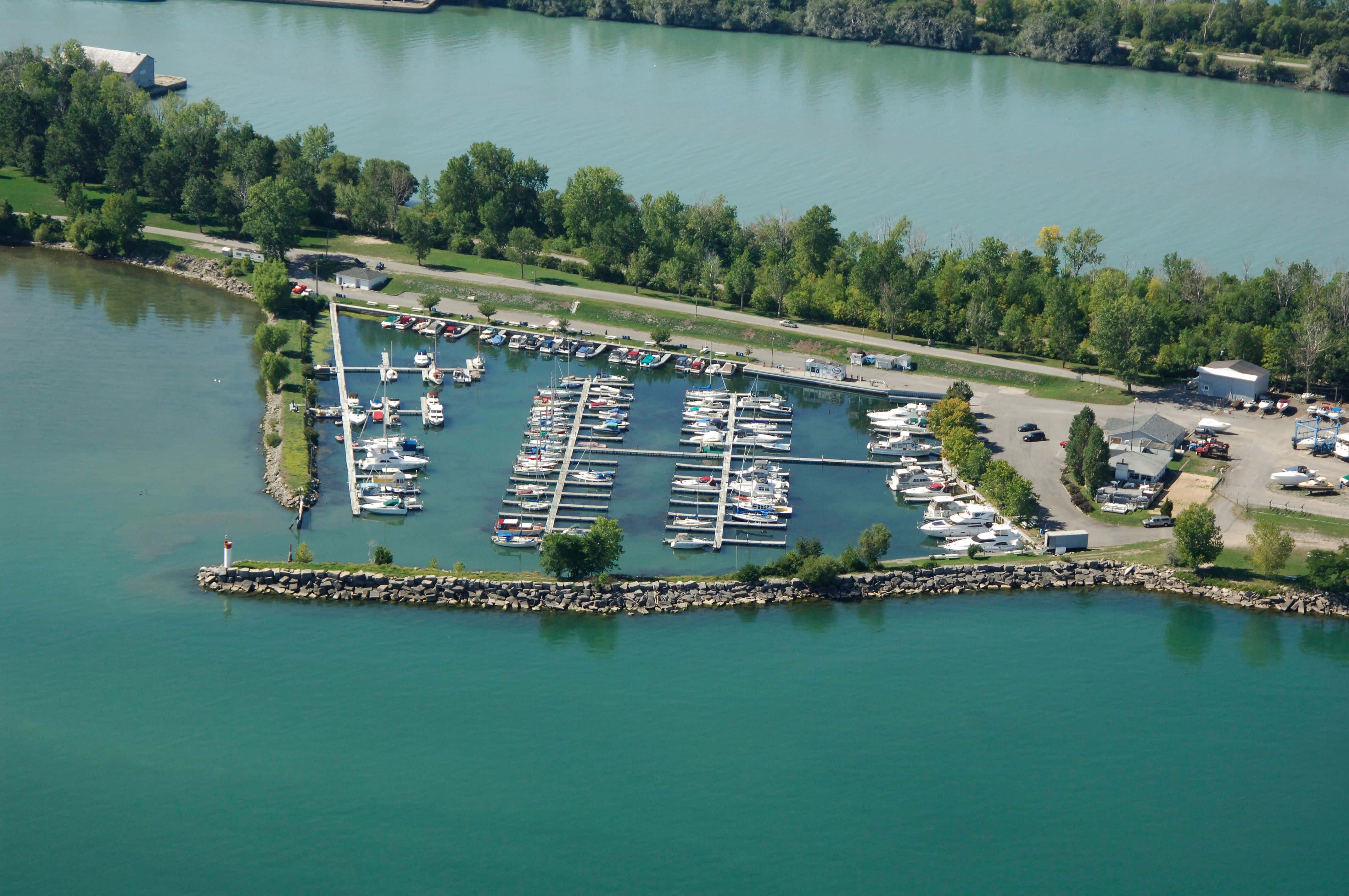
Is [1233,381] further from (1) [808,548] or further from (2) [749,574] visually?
(2) [749,574]

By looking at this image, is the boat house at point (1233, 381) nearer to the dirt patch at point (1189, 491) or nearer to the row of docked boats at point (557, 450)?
the dirt patch at point (1189, 491)

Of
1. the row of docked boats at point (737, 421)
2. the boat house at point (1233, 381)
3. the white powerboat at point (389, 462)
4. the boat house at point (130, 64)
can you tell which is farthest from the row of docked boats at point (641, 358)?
the boat house at point (130, 64)

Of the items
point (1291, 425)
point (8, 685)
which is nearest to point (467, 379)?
point (8, 685)

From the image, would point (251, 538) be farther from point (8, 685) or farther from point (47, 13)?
point (47, 13)

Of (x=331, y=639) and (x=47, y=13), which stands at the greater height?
(x=47, y=13)

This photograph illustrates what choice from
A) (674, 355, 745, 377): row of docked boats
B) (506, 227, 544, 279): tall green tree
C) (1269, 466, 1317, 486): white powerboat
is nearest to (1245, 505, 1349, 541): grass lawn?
(1269, 466, 1317, 486): white powerboat

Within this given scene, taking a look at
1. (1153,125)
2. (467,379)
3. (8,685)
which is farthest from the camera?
(1153,125)

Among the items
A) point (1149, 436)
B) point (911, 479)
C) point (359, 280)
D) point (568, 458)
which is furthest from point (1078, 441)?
point (359, 280)
